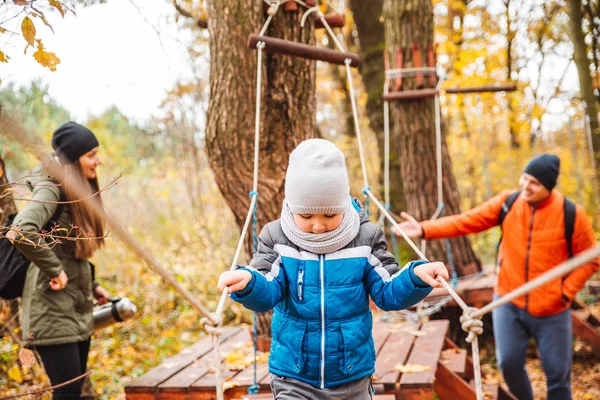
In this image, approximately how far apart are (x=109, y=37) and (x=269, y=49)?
989 mm

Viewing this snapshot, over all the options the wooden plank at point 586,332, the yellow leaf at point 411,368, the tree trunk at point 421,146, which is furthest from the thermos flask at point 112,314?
the wooden plank at point 586,332

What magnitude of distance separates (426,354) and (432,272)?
6.00 ft

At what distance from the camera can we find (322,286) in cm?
205

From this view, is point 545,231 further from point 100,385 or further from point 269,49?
point 100,385

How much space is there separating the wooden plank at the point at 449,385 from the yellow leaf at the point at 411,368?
0.29 meters

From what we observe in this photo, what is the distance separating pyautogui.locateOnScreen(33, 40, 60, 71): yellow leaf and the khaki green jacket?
55cm

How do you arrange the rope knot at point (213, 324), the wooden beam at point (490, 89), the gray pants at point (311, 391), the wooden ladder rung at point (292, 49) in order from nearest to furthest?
the rope knot at point (213, 324) → the gray pants at point (311, 391) → the wooden ladder rung at point (292, 49) → the wooden beam at point (490, 89)

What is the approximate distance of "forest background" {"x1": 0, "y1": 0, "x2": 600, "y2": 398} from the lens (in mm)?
5773

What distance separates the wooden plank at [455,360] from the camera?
11.8 feet

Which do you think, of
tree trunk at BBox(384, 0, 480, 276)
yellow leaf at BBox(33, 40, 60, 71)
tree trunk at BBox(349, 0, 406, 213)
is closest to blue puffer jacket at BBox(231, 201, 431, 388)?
yellow leaf at BBox(33, 40, 60, 71)

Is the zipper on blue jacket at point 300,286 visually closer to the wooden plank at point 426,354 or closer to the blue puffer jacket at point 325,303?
the blue puffer jacket at point 325,303

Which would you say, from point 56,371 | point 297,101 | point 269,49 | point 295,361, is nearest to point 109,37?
point 269,49

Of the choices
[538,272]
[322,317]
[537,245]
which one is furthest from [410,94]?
[322,317]

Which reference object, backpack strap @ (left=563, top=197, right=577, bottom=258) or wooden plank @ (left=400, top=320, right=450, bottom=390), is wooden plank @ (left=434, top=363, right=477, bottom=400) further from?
backpack strap @ (left=563, top=197, right=577, bottom=258)
